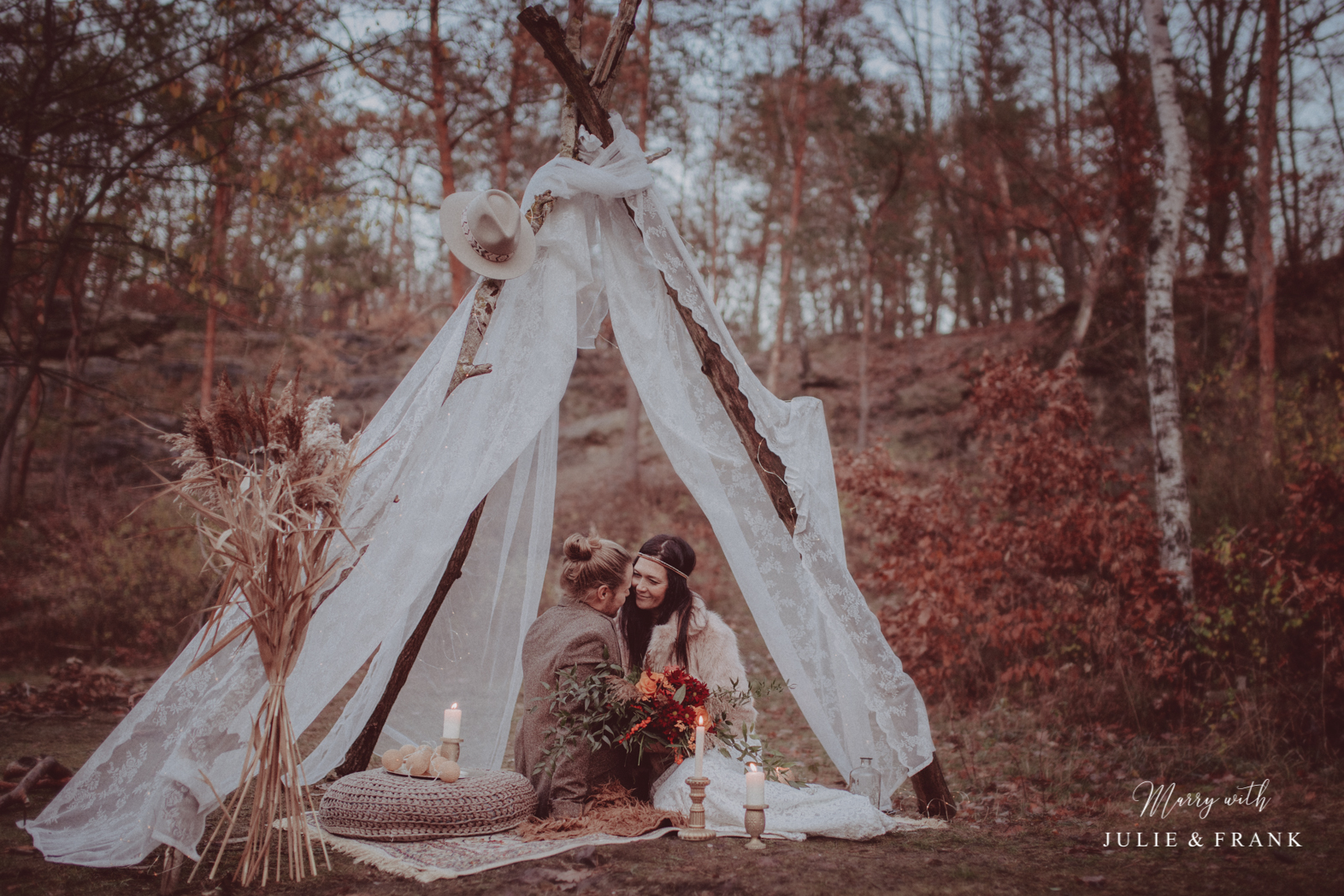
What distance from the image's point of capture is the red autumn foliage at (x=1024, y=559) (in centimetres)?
638

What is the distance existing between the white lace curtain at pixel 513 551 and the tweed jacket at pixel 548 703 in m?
0.63

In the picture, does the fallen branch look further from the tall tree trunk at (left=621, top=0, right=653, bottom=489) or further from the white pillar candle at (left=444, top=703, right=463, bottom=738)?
the tall tree trunk at (left=621, top=0, right=653, bottom=489)

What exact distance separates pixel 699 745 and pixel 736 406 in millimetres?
1638

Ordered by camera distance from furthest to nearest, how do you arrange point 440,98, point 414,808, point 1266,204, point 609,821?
1. point 1266,204
2. point 440,98
3. point 609,821
4. point 414,808

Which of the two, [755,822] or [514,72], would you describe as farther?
[514,72]

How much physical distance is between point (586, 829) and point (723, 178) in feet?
50.0

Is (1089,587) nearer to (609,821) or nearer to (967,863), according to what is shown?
(967,863)

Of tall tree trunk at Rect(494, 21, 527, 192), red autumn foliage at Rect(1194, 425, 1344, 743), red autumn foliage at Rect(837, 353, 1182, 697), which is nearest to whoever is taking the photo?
red autumn foliage at Rect(1194, 425, 1344, 743)

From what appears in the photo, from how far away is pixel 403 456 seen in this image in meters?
3.62

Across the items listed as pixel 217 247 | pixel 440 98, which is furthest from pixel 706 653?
pixel 217 247

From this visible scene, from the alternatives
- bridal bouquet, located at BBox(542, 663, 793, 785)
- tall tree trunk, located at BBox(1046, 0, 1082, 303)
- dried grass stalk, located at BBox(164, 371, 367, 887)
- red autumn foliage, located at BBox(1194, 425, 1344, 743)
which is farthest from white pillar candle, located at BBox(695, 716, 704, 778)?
tall tree trunk, located at BBox(1046, 0, 1082, 303)

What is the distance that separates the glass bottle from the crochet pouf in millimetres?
1618

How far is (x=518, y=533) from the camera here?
4645 mm

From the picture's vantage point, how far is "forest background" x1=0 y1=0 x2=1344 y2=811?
6.17m
